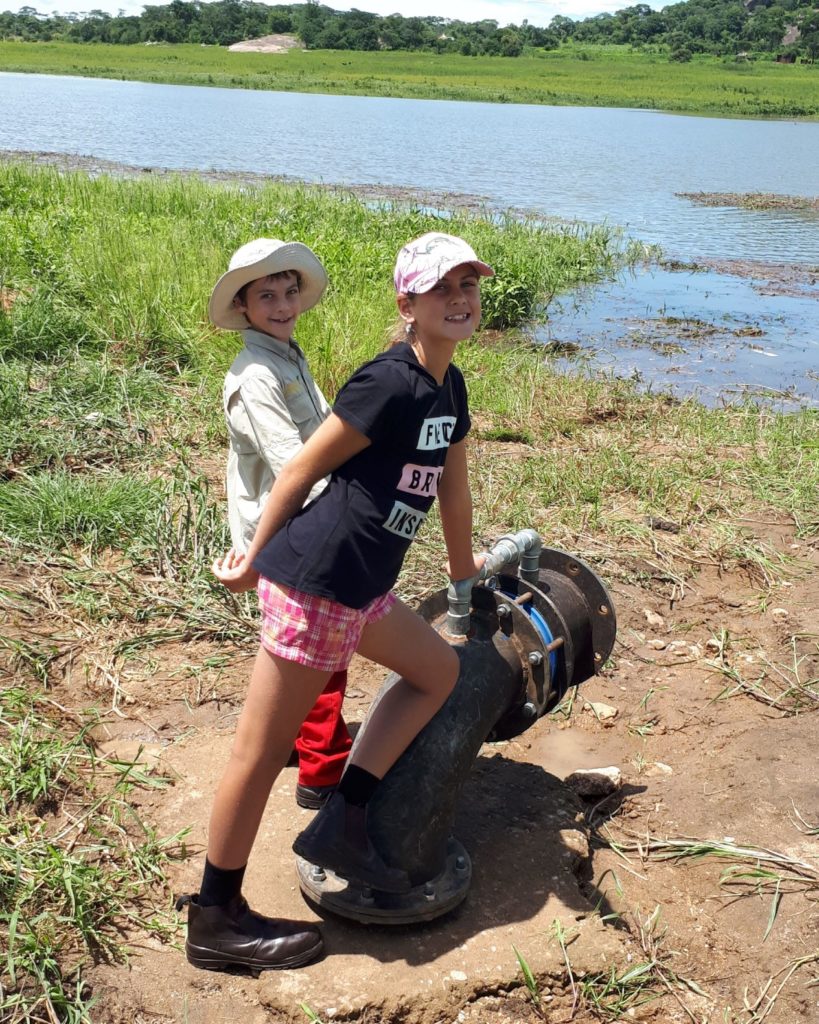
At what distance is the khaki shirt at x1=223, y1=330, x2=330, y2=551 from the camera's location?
2.80 metres

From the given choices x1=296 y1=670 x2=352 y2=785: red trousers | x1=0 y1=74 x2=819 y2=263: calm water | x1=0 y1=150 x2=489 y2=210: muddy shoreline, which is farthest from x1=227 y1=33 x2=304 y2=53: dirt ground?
x1=296 y1=670 x2=352 y2=785: red trousers

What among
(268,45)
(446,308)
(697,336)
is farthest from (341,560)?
(268,45)

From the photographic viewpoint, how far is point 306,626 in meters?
2.18

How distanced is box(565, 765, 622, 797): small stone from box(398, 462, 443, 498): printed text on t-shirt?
1.41 m

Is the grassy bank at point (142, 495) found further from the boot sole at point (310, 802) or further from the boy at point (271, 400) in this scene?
the boy at point (271, 400)

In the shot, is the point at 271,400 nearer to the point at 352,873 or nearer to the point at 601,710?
the point at 352,873

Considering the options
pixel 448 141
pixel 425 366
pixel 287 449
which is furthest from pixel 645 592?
pixel 448 141

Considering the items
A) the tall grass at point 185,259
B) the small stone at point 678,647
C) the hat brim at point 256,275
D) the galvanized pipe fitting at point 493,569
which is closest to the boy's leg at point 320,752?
the galvanized pipe fitting at point 493,569

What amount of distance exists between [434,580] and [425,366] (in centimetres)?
220

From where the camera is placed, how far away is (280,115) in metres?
36.0

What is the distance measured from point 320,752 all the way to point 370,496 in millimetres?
1135

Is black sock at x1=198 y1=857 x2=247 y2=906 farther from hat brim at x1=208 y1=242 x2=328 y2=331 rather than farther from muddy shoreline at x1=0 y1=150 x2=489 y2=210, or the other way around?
muddy shoreline at x1=0 y1=150 x2=489 y2=210

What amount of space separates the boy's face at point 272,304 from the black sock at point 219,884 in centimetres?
143

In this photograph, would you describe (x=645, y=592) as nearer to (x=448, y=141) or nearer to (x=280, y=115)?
(x=448, y=141)
